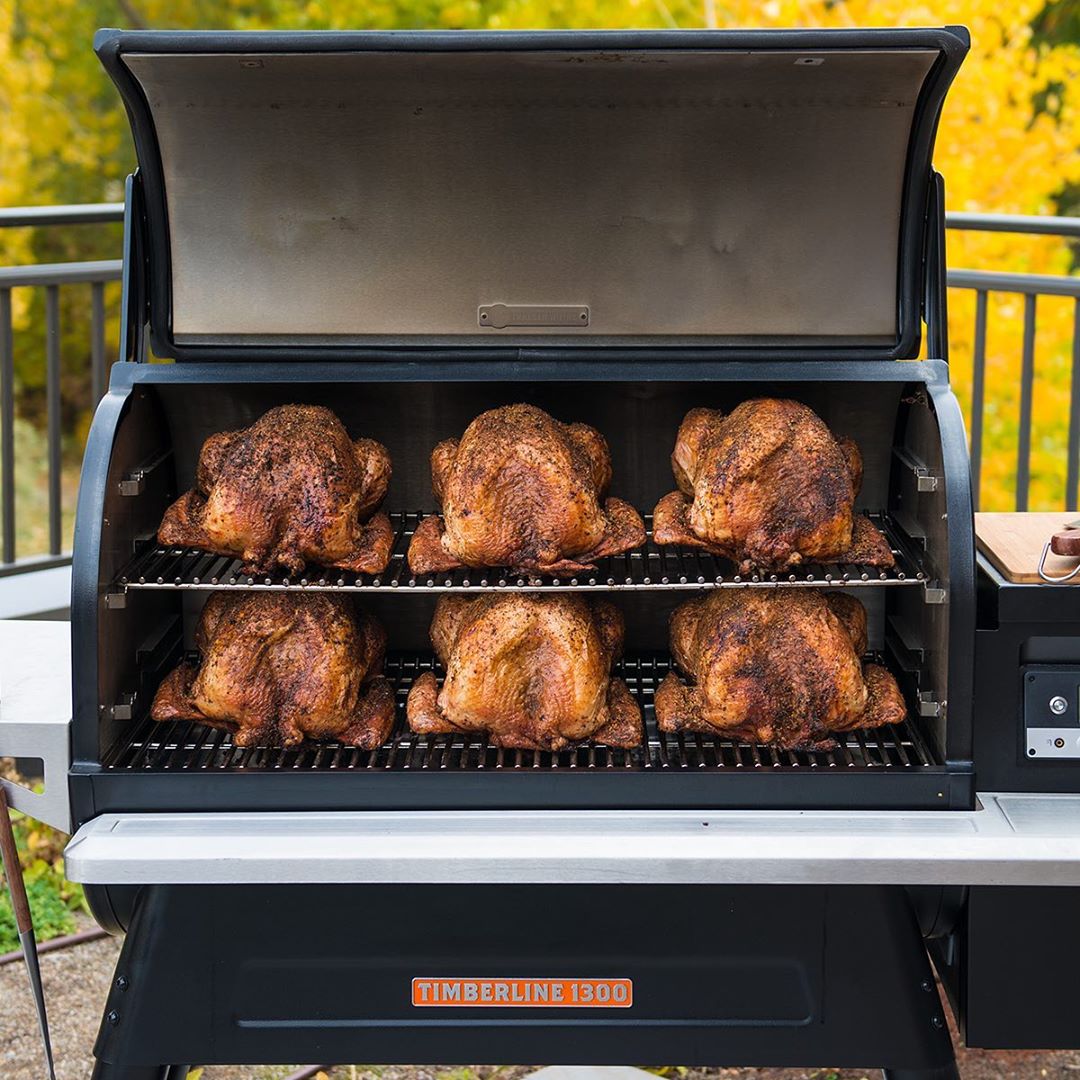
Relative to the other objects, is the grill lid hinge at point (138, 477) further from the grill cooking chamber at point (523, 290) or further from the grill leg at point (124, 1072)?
the grill leg at point (124, 1072)

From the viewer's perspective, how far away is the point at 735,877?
2318mm

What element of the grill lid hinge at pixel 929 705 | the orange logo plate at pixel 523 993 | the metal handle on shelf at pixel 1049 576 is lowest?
the orange logo plate at pixel 523 993

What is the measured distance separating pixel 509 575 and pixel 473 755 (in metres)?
0.39

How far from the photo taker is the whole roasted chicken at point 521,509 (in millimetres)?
2643

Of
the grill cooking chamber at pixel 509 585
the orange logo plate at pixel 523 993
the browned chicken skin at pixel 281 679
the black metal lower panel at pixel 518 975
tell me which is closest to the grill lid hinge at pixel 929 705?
the grill cooking chamber at pixel 509 585

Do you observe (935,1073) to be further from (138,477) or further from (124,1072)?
(138,477)

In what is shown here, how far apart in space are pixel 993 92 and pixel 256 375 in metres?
5.25

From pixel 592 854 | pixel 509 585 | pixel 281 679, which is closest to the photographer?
pixel 592 854

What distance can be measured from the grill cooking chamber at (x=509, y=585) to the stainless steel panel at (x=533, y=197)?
212 mm

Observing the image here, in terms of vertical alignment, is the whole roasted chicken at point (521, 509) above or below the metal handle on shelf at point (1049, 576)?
above

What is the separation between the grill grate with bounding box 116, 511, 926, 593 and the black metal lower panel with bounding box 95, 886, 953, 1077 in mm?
614

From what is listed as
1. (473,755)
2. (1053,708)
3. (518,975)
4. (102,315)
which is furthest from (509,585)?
(102,315)

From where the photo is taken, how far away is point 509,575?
2.71 meters

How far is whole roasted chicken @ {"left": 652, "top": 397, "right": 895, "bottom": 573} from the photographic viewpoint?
2.64 m
